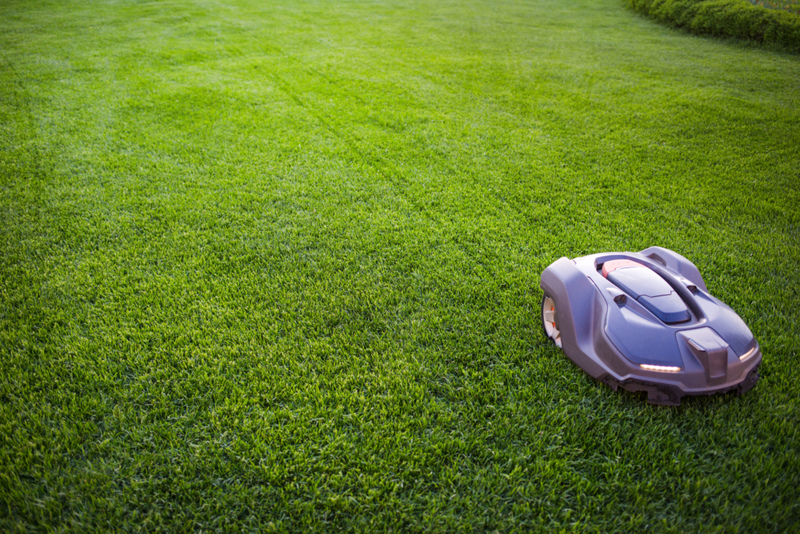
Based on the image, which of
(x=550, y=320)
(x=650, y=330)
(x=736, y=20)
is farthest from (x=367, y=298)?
(x=736, y=20)

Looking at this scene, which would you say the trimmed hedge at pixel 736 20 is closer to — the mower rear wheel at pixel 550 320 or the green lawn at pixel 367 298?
the green lawn at pixel 367 298

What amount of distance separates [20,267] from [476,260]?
2.89 m

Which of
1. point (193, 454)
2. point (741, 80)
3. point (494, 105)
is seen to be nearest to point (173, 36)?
point (494, 105)

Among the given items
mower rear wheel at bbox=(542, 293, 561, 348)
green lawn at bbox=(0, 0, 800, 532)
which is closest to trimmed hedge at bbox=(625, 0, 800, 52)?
green lawn at bbox=(0, 0, 800, 532)

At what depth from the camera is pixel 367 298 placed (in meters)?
2.51

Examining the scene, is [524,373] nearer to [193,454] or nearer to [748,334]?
[748,334]

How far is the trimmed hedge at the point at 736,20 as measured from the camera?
7.70 meters

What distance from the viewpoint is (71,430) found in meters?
1.79

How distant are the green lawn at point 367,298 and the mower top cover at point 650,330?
16 centimetres

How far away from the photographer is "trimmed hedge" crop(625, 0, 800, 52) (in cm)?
770

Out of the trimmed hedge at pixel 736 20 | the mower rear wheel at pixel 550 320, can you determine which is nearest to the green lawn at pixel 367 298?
the mower rear wheel at pixel 550 320

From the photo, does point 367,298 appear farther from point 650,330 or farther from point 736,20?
point 736,20

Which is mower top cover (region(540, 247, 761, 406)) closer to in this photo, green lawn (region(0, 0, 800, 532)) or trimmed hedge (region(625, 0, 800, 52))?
green lawn (region(0, 0, 800, 532))

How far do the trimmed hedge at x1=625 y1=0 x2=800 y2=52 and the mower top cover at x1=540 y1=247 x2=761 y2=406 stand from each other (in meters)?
8.81
